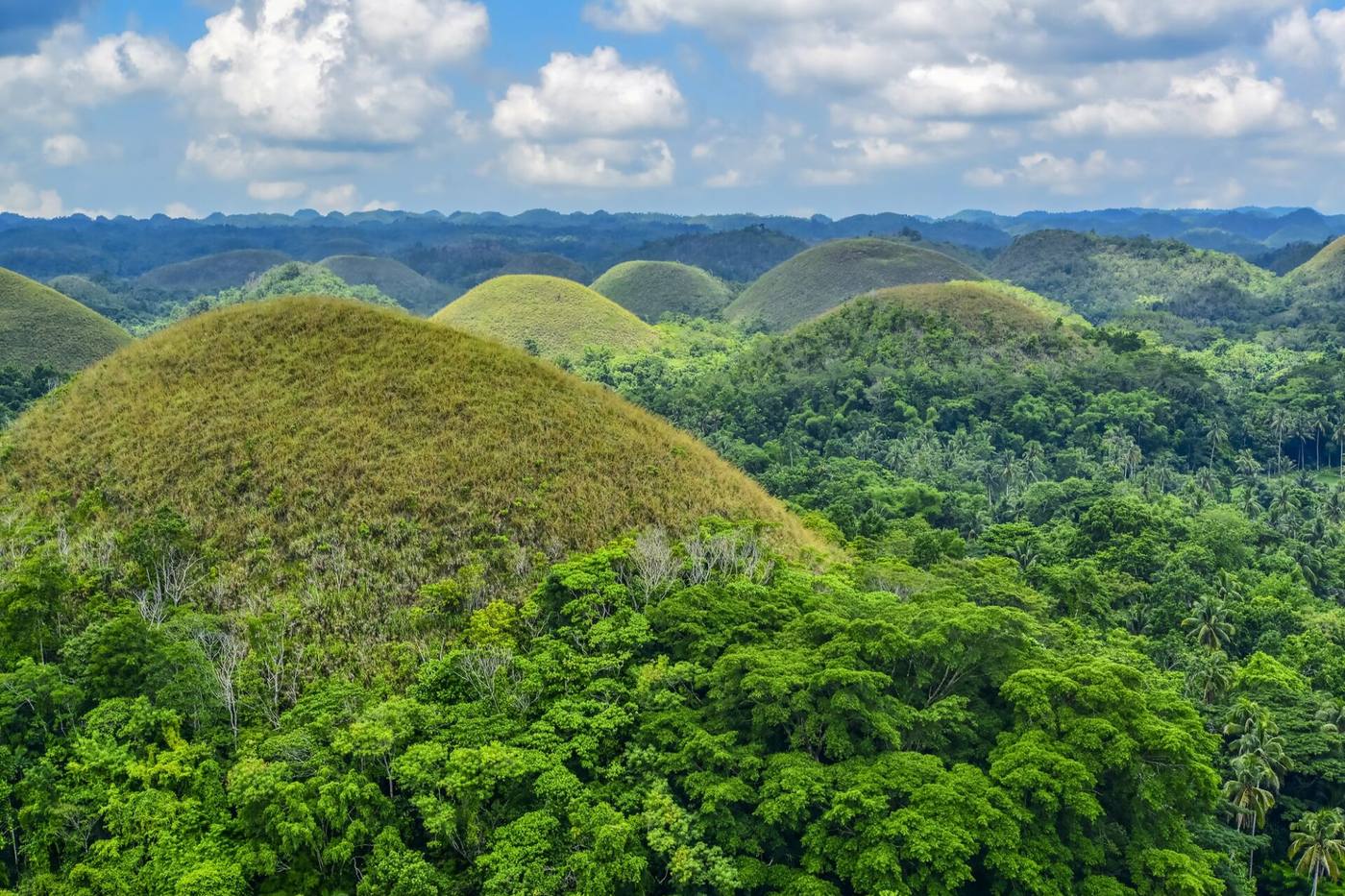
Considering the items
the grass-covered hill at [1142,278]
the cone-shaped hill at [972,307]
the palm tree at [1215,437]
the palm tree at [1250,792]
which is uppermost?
the grass-covered hill at [1142,278]

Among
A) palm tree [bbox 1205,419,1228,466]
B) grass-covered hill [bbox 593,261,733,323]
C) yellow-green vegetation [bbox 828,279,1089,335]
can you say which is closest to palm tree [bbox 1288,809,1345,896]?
palm tree [bbox 1205,419,1228,466]

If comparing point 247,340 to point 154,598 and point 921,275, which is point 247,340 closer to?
point 154,598

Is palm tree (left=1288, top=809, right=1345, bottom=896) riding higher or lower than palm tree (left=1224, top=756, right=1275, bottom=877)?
lower

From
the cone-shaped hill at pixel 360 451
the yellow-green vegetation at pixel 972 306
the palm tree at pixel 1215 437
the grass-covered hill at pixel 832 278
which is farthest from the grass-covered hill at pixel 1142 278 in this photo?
the cone-shaped hill at pixel 360 451

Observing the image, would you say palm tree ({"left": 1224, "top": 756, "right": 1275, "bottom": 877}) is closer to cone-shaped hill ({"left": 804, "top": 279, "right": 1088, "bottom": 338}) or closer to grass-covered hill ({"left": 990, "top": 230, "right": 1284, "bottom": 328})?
cone-shaped hill ({"left": 804, "top": 279, "right": 1088, "bottom": 338})

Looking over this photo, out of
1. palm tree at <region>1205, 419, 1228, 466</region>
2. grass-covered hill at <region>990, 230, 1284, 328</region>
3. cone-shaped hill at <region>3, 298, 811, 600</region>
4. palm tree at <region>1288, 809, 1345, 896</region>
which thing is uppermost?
grass-covered hill at <region>990, 230, 1284, 328</region>

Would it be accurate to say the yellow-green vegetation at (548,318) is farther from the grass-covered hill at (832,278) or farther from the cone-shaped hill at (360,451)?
the cone-shaped hill at (360,451)

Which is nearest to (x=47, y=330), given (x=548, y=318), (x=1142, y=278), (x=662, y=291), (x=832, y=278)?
(x=548, y=318)
